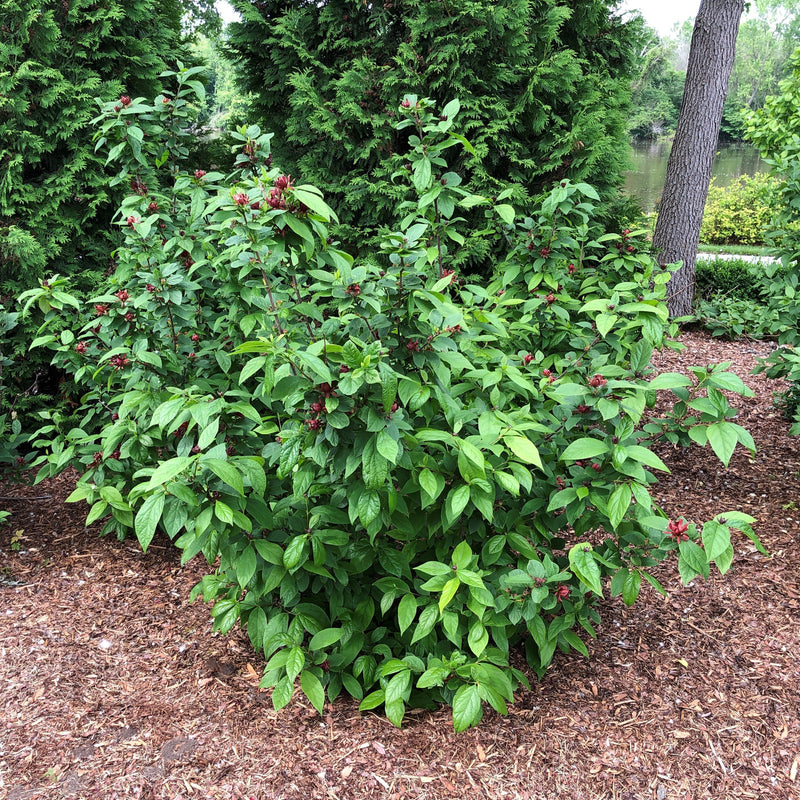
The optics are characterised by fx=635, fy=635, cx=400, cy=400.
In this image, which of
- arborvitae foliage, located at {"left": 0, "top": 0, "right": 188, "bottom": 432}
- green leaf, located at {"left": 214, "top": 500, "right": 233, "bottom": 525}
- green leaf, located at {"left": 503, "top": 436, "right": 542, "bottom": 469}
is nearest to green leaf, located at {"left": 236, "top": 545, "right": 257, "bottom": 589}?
green leaf, located at {"left": 214, "top": 500, "right": 233, "bottom": 525}

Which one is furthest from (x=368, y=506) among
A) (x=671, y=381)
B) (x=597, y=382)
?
(x=671, y=381)

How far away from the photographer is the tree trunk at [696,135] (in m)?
6.23

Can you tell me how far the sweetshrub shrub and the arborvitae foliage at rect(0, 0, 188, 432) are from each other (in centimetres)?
149

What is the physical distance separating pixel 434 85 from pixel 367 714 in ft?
11.1

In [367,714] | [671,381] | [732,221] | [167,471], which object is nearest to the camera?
[167,471]

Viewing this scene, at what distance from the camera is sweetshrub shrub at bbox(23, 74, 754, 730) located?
5.34 feet

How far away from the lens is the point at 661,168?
28141 millimetres

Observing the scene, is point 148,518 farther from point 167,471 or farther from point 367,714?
point 367,714

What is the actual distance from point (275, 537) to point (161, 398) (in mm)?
713

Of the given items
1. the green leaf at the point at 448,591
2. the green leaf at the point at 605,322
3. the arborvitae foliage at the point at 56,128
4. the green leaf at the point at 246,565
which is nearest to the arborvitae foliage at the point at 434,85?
the arborvitae foliage at the point at 56,128

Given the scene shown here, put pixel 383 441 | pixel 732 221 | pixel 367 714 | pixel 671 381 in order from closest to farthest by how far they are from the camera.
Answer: pixel 383 441 → pixel 671 381 → pixel 367 714 → pixel 732 221

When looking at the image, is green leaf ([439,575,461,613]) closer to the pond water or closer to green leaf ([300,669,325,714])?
green leaf ([300,669,325,714])

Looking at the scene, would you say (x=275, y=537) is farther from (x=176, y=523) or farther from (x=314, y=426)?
(x=314, y=426)

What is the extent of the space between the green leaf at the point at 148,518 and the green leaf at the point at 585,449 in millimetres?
1059
